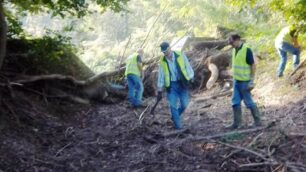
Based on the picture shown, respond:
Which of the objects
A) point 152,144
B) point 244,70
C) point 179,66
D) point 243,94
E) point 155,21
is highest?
point 155,21

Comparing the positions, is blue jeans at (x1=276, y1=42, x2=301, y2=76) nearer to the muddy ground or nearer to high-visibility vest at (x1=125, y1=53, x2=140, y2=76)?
the muddy ground

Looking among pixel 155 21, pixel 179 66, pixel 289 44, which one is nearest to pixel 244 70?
pixel 179 66

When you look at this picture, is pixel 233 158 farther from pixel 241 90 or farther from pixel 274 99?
pixel 274 99

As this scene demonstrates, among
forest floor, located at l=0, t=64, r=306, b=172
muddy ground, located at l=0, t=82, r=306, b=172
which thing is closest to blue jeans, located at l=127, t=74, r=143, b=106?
forest floor, located at l=0, t=64, r=306, b=172

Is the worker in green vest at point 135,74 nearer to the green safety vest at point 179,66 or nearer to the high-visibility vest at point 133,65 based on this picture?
the high-visibility vest at point 133,65

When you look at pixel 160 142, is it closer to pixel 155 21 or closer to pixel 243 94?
pixel 243 94

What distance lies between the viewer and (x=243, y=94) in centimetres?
782

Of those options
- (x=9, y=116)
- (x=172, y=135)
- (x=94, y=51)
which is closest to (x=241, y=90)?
(x=172, y=135)

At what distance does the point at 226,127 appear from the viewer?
26.8 ft

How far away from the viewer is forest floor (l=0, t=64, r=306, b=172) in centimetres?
606

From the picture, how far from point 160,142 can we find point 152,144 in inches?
6.6

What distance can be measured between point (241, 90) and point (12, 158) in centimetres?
416

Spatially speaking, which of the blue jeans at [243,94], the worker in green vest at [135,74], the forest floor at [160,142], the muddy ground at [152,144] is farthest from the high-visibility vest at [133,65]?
the blue jeans at [243,94]

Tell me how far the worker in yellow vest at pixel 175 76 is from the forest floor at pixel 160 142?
542mm
